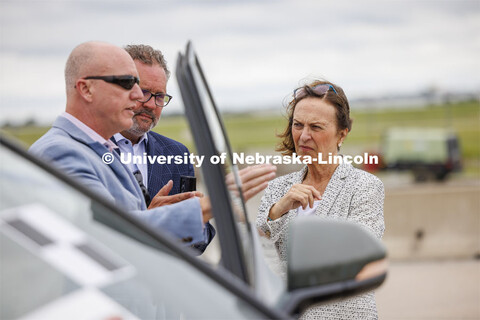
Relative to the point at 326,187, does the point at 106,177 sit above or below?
above

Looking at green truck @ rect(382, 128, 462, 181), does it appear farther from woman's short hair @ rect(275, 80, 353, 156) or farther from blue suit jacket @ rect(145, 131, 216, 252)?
blue suit jacket @ rect(145, 131, 216, 252)

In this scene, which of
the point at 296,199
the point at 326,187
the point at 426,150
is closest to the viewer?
the point at 296,199

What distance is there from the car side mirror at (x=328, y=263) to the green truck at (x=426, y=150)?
22506mm

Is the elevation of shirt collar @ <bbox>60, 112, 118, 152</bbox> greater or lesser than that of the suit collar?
greater

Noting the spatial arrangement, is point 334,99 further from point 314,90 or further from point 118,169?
point 118,169

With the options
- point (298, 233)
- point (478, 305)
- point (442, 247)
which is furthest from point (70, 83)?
point (442, 247)

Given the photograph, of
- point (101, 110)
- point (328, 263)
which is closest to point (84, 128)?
point (101, 110)

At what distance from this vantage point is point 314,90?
3.14m

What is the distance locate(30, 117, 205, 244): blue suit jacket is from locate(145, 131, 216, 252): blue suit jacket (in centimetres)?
67

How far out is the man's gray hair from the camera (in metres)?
3.06

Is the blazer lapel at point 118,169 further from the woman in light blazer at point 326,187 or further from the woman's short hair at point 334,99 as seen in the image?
the woman's short hair at point 334,99

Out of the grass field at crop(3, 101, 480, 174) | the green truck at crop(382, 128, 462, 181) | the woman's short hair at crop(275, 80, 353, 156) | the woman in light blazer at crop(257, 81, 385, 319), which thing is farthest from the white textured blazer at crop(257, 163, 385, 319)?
the grass field at crop(3, 101, 480, 174)

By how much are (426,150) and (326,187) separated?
2300 cm

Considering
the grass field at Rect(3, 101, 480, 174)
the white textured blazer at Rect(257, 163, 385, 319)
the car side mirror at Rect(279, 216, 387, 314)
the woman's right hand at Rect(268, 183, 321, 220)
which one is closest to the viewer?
the car side mirror at Rect(279, 216, 387, 314)
